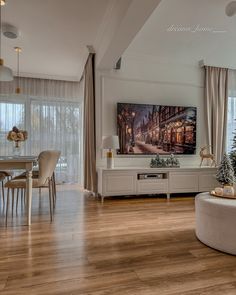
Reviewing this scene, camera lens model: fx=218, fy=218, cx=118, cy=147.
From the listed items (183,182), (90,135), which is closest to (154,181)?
(183,182)

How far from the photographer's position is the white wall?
4555 millimetres

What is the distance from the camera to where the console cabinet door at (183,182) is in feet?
14.4

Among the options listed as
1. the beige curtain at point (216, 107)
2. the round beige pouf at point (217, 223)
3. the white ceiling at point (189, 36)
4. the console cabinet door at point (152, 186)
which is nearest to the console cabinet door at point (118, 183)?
the console cabinet door at point (152, 186)

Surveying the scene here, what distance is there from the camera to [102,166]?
448 centimetres

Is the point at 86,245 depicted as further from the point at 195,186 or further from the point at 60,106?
the point at 60,106

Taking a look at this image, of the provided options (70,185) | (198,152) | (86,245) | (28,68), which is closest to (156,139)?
(198,152)

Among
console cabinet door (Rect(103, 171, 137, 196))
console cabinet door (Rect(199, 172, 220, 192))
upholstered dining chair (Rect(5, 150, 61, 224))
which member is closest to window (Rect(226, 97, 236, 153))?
console cabinet door (Rect(199, 172, 220, 192))

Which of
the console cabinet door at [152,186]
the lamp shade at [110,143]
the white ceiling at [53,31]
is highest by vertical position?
the white ceiling at [53,31]

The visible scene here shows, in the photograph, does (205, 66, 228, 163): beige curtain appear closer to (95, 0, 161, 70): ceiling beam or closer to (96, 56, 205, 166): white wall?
(96, 56, 205, 166): white wall

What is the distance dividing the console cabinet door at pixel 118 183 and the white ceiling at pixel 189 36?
2647mm

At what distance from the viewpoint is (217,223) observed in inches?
81.6

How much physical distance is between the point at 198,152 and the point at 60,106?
12.2 feet

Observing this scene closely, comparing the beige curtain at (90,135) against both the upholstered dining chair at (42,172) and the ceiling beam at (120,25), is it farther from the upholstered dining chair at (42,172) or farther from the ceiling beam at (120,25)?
the upholstered dining chair at (42,172)

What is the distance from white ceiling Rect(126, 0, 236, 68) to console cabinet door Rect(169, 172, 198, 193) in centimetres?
259
